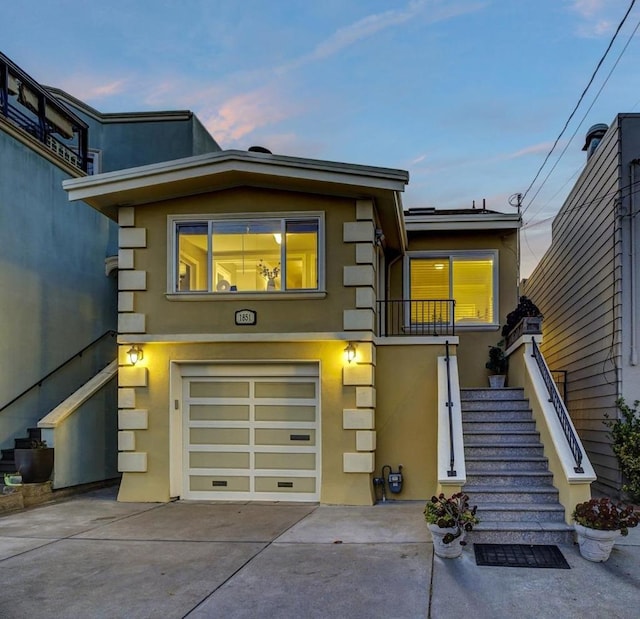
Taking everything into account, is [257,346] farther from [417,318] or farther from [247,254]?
[417,318]

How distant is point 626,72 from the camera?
878cm

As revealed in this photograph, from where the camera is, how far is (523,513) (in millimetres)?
6285

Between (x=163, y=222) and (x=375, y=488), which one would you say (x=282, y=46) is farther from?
(x=375, y=488)

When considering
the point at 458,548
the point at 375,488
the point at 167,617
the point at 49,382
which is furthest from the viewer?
the point at 49,382

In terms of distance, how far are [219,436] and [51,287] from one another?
4.70 meters

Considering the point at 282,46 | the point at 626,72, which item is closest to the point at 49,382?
the point at 282,46

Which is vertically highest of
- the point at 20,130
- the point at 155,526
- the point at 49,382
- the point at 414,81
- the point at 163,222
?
the point at 414,81

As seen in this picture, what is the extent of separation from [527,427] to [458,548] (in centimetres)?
290

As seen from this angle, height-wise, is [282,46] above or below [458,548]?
above

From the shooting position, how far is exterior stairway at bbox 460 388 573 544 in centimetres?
595

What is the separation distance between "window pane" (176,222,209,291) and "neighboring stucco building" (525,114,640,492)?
592 cm

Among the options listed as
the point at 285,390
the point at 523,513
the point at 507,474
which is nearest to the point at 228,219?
the point at 285,390

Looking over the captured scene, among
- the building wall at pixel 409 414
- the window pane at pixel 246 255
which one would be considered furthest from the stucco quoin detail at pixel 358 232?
the building wall at pixel 409 414

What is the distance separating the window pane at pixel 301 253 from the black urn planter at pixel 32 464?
4.38m
